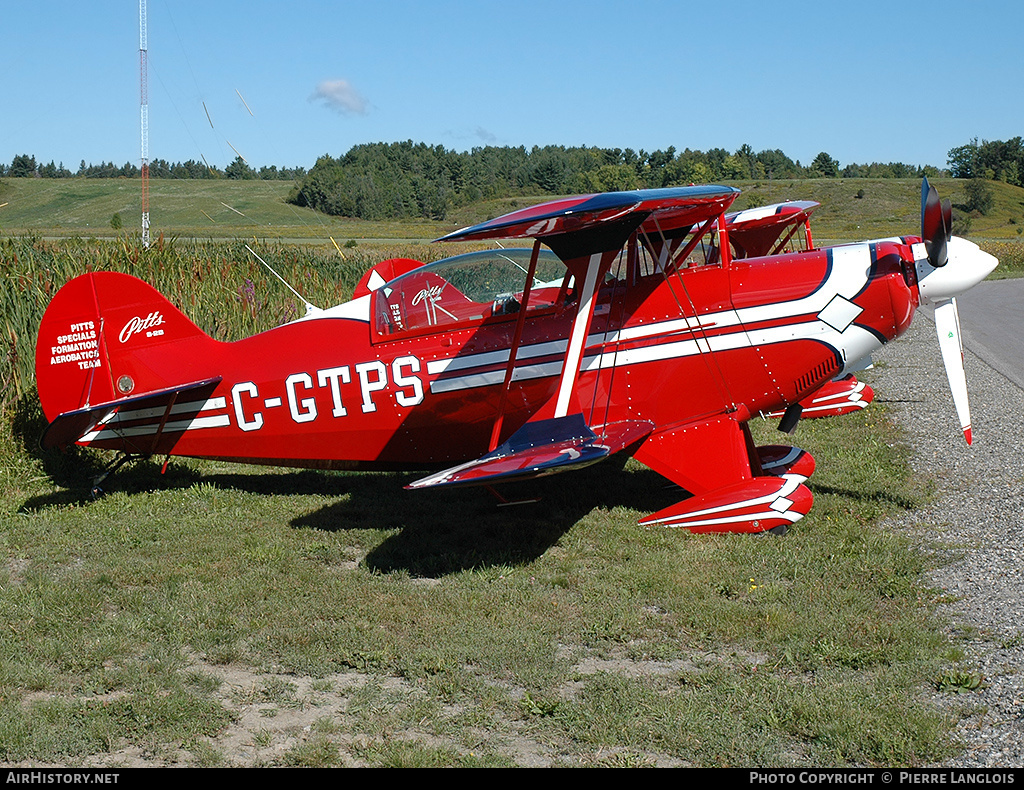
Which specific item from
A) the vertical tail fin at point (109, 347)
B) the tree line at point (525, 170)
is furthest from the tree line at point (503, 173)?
the vertical tail fin at point (109, 347)

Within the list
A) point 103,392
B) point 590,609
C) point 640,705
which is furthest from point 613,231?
point 103,392

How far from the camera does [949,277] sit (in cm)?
674

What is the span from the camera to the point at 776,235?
1157 cm

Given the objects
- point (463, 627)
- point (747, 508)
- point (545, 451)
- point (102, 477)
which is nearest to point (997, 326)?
point (747, 508)

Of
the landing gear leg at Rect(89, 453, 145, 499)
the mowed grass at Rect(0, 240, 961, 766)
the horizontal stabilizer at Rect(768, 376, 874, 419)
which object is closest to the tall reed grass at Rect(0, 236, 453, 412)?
the mowed grass at Rect(0, 240, 961, 766)

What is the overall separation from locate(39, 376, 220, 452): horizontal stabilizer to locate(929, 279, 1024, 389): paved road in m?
11.6

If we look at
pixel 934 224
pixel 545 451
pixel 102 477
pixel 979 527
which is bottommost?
pixel 979 527

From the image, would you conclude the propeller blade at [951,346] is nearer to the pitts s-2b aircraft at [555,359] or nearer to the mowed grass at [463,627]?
the pitts s-2b aircraft at [555,359]

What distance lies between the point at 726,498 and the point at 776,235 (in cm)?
605

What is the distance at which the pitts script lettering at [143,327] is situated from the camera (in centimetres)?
809

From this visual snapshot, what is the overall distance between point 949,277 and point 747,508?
8.03ft

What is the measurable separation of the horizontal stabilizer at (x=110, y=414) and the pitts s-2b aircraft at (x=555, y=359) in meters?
0.02

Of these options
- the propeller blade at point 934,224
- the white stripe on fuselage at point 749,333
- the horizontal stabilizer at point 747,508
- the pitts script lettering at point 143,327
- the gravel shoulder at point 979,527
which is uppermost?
the propeller blade at point 934,224

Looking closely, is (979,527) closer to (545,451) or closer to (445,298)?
(545,451)
